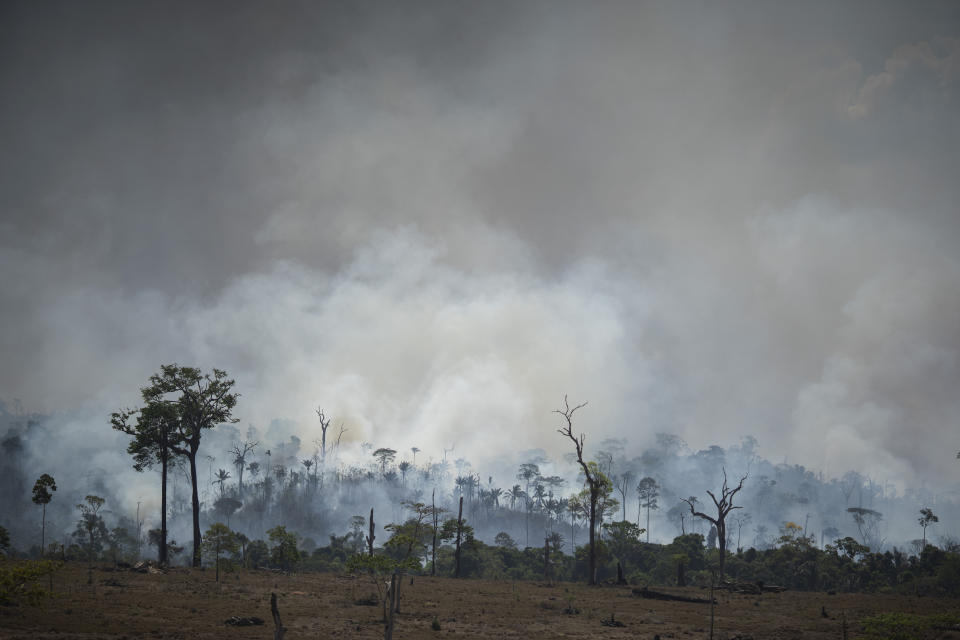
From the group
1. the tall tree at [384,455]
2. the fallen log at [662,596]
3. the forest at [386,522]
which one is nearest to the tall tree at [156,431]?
the forest at [386,522]

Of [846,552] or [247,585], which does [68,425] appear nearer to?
[247,585]

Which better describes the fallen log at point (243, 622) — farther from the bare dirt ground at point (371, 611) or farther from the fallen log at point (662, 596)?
the fallen log at point (662, 596)

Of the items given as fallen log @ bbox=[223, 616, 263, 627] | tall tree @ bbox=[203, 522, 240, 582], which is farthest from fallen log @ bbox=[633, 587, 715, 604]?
tall tree @ bbox=[203, 522, 240, 582]

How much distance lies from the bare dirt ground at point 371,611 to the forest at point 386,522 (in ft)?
12.6

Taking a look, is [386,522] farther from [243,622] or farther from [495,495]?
[243,622]

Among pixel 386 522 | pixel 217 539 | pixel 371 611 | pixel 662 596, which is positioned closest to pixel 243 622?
pixel 371 611

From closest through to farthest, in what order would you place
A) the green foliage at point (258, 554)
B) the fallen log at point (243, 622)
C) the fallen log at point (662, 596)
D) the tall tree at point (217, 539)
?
the fallen log at point (243, 622) → the tall tree at point (217, 539) → the fallen log at point (662, 596) → the green foliage at point (258, 554)

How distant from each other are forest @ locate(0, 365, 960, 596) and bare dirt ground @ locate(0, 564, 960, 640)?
3.83m

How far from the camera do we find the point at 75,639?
862 inches

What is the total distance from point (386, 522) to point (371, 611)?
460ft

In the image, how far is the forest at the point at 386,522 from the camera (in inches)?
2042

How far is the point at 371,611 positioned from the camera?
111 ft

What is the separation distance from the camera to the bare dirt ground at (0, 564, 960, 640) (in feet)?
84.3

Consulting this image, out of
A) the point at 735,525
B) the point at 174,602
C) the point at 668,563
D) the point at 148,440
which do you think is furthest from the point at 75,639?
the point at 735,525
